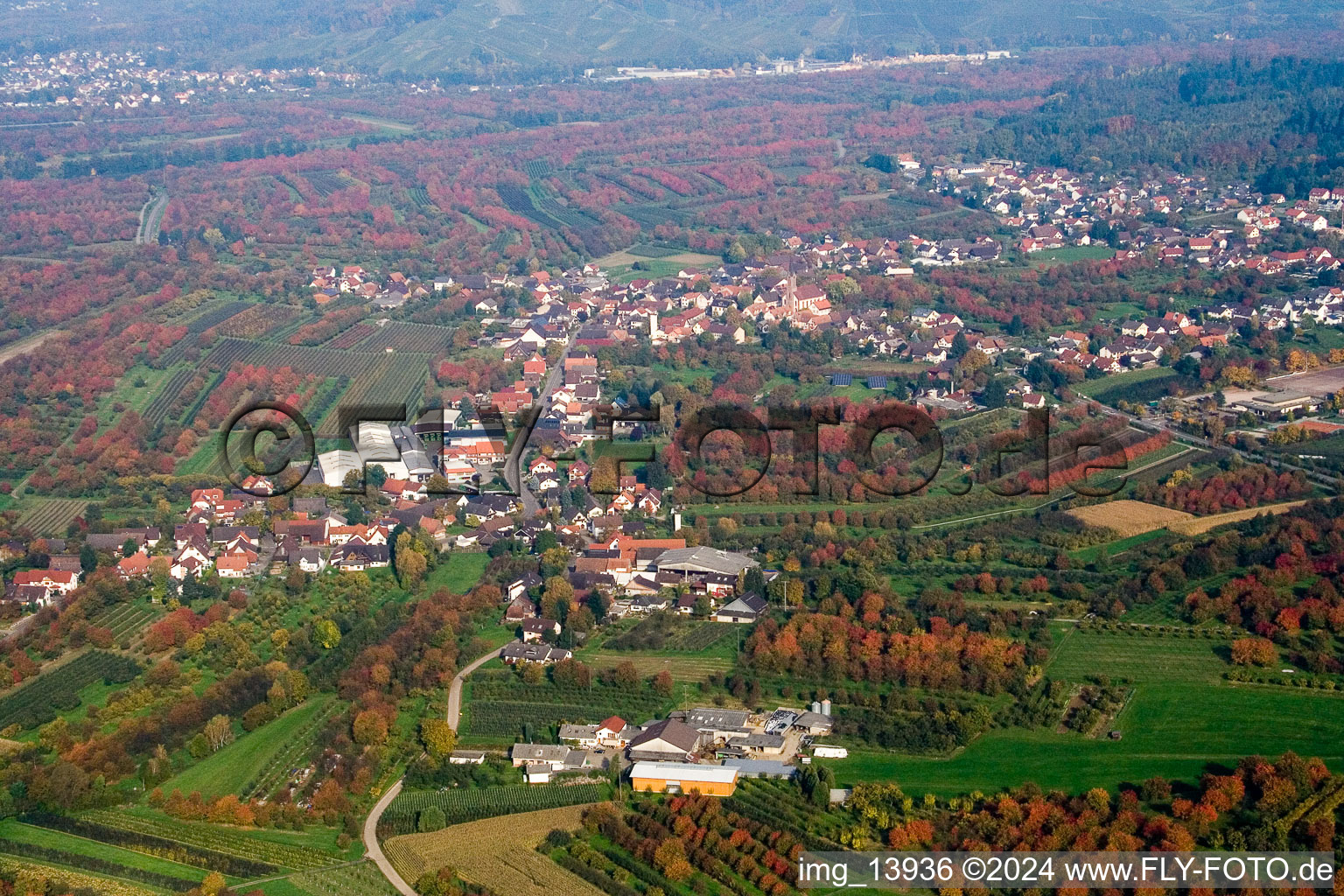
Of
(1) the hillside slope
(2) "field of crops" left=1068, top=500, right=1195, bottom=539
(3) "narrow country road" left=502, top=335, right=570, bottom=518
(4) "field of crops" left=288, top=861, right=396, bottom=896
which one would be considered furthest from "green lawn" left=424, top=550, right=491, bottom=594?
(1) the hillside slope

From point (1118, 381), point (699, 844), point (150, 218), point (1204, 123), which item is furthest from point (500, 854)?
point (1204, 123)

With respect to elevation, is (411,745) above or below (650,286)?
below

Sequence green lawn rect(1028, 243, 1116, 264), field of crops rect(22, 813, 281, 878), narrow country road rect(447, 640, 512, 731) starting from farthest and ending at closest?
green lawn rect(1028, 243, 1116, 264)
narrow country road rect(447, 640, 512, 731)
field of crops rect(22, 813, 281, 878)

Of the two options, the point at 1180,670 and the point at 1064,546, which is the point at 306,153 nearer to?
the point at 1064,546

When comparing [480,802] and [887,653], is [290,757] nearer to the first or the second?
[480,802]

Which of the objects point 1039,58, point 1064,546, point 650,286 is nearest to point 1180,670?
point 1064,546

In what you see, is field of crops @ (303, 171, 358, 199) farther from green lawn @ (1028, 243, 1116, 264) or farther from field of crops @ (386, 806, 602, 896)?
field of crops @ (386, 806, 602, 896)

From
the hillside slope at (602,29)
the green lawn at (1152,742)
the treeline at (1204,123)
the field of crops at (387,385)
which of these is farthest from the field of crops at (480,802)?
the hillside slope at (602,29)
